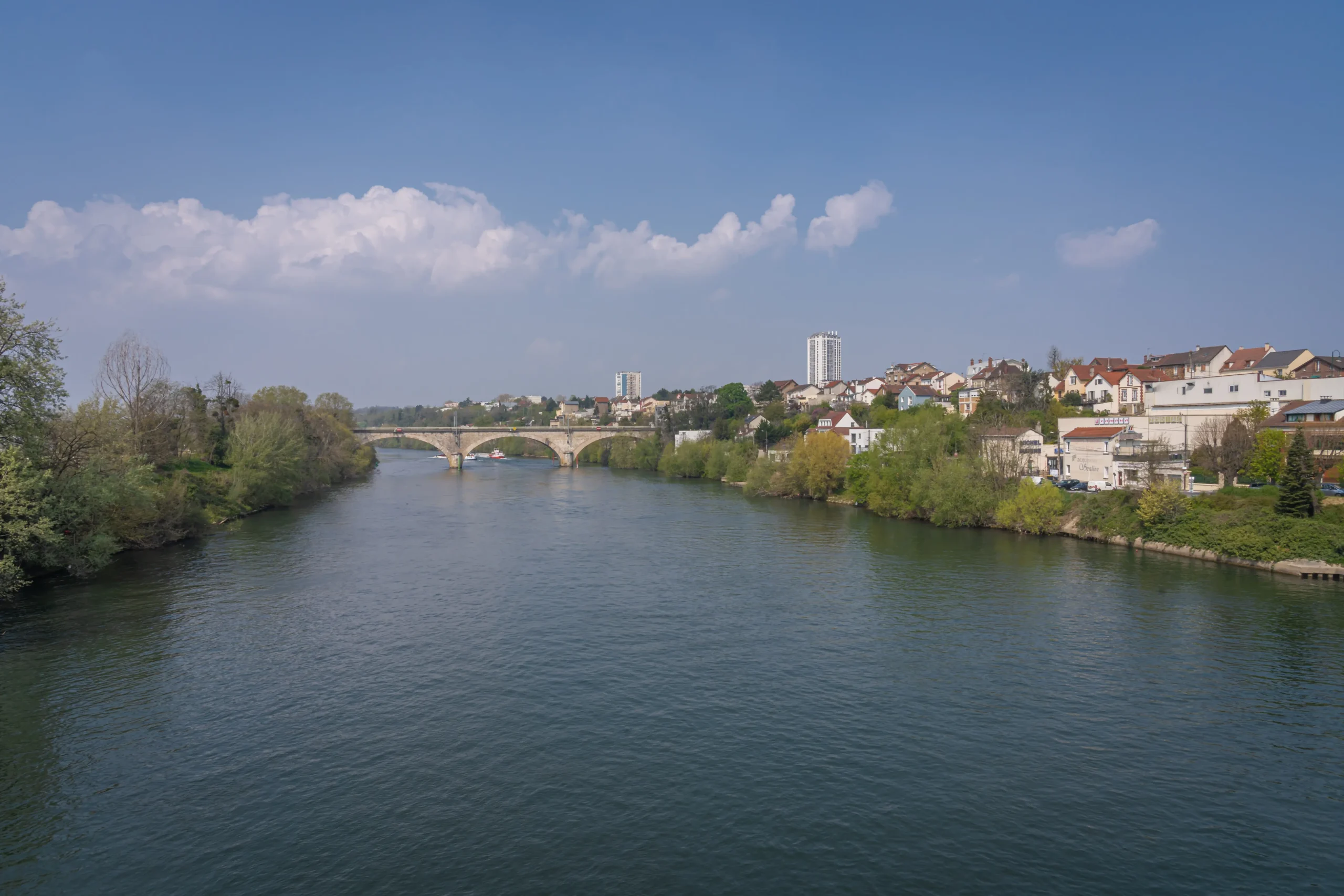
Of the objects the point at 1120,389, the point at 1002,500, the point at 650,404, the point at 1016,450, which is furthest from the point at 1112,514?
the point at 650,404

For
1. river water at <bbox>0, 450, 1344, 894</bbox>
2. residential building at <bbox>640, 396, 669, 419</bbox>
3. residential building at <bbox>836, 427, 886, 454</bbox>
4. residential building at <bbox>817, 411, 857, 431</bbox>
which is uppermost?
residential building at <bbox>640, 396, 669, 419</bbox>

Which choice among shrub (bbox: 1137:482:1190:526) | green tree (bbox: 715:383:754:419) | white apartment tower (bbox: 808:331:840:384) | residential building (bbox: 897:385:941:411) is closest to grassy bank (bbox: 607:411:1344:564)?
shrub (bbox: 1137:482:1190:526)

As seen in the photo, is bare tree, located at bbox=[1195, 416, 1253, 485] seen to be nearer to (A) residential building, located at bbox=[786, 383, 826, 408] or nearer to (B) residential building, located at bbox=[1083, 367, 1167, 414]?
(B) residential building, located at bbox=[1083, 367, 1167, 414]

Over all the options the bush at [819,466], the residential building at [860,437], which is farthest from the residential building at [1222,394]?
the bush at [819,466]

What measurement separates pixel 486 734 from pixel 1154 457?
31346 millimetres

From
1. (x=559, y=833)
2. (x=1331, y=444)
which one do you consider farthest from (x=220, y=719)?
(x=1331, y=444)

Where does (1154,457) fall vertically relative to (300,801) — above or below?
above

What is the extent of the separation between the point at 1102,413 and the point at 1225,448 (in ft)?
54.8

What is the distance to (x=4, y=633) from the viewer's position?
18125 mm

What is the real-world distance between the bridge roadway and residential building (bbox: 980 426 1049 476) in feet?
145

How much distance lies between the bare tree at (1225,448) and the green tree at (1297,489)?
174 inches

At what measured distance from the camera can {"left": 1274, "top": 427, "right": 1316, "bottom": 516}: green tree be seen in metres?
25.9

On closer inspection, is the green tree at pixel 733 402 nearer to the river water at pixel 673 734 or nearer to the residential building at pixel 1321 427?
the residential building at pixel 1321 427

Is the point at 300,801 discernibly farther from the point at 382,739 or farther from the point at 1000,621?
the point at 1000,621
